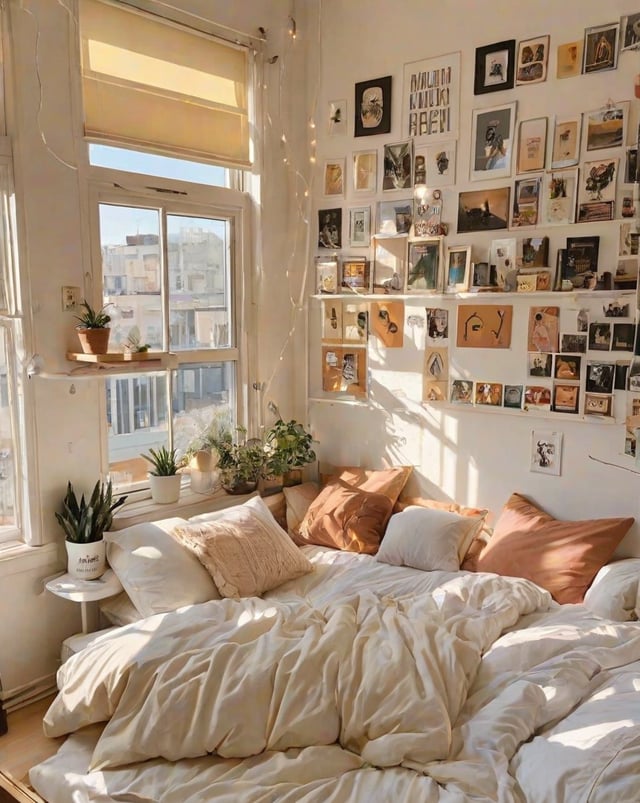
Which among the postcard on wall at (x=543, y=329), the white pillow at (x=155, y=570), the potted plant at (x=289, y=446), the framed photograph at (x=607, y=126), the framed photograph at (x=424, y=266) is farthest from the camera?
the potted plant at (x=289, y=446)

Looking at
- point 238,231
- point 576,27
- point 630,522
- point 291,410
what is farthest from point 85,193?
point 630,522

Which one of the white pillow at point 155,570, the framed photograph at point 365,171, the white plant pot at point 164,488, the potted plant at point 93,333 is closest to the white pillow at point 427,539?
the white pillow at point 155,570

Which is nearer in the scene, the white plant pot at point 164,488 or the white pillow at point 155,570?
the white pillow at point 155,570

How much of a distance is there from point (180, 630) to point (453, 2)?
113 inches

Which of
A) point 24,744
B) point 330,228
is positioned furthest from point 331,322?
point 24,744

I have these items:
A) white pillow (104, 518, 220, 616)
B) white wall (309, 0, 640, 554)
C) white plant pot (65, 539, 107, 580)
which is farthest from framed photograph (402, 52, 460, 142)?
white plant pot (65, 539, 107, 580)

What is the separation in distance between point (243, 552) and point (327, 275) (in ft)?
5.11

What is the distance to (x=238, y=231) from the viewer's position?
144 inches

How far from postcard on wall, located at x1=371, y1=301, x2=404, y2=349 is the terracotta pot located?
1.37 m

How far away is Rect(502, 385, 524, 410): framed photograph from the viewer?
316 centimetres

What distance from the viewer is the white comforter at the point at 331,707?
1812 millimetres

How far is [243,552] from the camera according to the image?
9.60 feet

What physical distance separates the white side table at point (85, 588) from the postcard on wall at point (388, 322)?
169 centimetres

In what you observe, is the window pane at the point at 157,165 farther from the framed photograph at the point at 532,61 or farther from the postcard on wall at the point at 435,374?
the framed photograph at the point at 532,61
